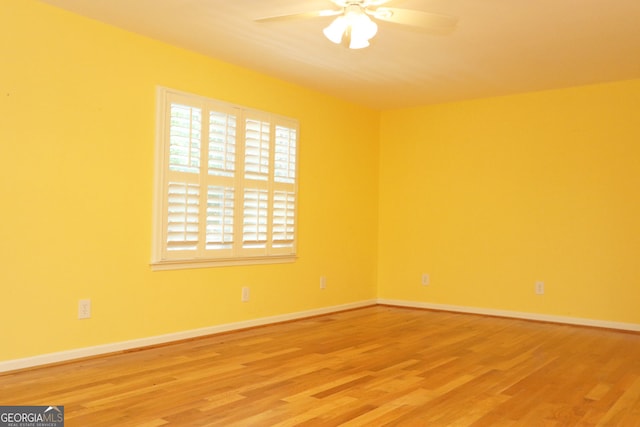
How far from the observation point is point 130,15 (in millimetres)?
3477

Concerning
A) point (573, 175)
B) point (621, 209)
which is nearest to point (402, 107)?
point (573, 175)

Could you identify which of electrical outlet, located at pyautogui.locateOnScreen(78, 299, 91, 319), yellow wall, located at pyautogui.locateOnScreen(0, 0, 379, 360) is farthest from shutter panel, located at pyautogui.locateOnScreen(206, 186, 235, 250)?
electrical outlet, located at pyautogui.locateOnScreen(78, 299, 91, 319)

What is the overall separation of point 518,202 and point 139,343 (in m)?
3.76

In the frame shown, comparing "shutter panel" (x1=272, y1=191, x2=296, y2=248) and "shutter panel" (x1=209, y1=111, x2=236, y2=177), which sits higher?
"shutter panel" (x1=209, y1=111, x2=236, y2=177)

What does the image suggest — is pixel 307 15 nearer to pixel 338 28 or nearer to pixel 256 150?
pixel 338 28

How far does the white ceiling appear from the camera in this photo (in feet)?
10.8

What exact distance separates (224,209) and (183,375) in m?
1.58

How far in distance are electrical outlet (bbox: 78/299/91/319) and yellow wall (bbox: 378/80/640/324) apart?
353cm

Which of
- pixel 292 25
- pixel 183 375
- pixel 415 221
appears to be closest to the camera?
pixel 183 375

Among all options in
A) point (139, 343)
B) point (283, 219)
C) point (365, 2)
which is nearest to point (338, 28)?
point (365, 2)

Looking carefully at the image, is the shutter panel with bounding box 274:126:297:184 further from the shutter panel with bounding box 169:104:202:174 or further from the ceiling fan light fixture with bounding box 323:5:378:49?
the ceiling fan light fixture with bounding box 323:5:378:49

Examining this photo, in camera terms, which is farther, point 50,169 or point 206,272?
point 206,272

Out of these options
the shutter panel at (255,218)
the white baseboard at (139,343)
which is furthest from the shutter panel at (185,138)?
the white baseboard at (139,343)

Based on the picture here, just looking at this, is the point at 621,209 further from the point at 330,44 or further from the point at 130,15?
the point at 130,15
